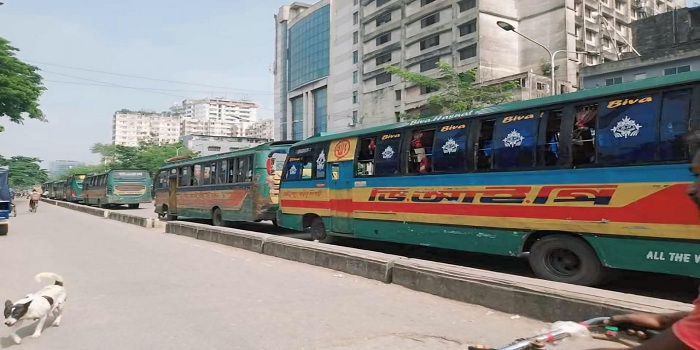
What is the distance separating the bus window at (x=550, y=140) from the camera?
21.0ft

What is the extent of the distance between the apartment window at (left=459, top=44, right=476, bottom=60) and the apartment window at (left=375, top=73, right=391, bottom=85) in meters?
10.6

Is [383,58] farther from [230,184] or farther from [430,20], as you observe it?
[230,184]

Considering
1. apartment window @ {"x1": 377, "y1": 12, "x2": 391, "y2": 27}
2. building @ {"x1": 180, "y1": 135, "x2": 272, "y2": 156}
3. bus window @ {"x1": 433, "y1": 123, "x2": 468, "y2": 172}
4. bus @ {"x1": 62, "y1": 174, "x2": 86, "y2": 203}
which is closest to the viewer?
bus window @ {"x1": 433, "y1": 123, "x2": 468, "y2": 172}

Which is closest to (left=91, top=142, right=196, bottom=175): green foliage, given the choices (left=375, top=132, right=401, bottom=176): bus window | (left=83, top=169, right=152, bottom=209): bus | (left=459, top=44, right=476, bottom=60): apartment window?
(left=83, top=169, right=152, bottom=209): bus

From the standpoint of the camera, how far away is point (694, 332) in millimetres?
1572

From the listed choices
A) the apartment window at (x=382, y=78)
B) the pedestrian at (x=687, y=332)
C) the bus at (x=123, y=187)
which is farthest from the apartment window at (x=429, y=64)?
the pedestrian at (x=687, y=332)

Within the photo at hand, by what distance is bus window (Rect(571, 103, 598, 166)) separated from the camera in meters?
6.04

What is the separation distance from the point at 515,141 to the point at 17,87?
30.7 meters

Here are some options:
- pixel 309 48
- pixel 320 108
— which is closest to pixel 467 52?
pixel 320 108

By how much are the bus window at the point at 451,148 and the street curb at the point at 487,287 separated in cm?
183

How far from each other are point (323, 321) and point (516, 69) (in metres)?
48.4

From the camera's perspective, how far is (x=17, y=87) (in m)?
28.0

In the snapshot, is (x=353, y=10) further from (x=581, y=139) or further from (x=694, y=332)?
(x=694, y=332)

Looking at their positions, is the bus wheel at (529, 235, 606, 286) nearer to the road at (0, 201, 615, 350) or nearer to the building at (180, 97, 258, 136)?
the road at (0, 201, 615, 350)
